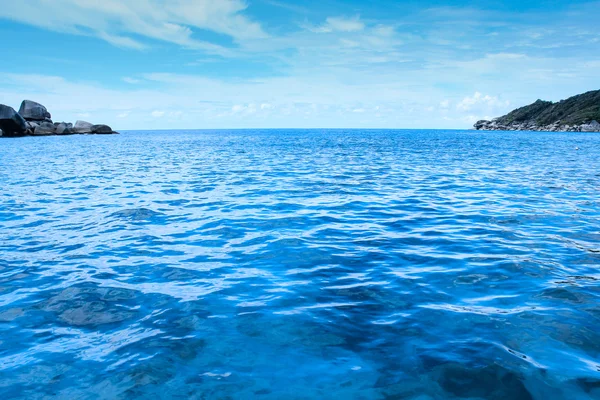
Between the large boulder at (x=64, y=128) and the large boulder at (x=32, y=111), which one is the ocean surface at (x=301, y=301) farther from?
the large boulder at (x=64, y=128)

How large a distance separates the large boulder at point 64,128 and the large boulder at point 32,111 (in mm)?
4792

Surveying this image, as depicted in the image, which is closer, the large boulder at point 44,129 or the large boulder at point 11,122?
the large boulder at point 11,122

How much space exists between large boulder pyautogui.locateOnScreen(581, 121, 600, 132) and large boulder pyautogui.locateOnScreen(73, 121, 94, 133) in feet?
594

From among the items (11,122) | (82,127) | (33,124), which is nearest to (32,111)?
(33,124)

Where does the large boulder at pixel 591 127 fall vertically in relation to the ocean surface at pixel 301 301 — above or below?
above

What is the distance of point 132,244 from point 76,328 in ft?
16.8

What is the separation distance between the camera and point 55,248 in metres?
11.8

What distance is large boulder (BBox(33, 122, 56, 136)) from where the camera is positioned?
108 metres

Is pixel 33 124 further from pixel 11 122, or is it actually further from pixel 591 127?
pixel 591 127

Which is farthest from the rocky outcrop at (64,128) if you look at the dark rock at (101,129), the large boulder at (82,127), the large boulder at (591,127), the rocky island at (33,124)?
the large boulder at (591,127)

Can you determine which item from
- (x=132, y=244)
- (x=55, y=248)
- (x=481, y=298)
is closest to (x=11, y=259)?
(x=55, y=248)

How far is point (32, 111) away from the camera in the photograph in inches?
4333

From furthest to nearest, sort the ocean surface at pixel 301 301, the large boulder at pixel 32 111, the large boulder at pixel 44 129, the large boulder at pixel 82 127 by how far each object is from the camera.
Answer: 1. the large boulder at pixel 82 127
2. the large boulder at pixel 32 111
3. the large boulder at pixel 44 129
4. the ocean surface at pixel 301 301

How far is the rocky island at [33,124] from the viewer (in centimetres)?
9032
